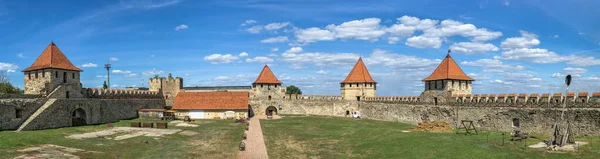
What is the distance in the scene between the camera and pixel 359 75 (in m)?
53.9

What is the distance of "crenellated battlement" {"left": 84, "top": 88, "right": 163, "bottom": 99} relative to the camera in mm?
40062

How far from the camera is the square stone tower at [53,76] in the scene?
34250 millimetres

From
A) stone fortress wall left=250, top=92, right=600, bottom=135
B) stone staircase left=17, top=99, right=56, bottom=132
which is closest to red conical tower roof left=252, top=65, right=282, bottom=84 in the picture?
stone fortress wall left=250, top=92, right=600, bottom=135

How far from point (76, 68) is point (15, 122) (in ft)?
28.7

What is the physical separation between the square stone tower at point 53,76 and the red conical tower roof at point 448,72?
31819 mm

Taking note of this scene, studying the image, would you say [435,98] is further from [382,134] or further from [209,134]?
[209,134]

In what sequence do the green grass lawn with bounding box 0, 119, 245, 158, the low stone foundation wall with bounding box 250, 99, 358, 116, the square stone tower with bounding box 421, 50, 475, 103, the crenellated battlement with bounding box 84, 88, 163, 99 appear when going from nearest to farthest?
the green grass lawn with bounding box 0, 119, 245, 158
the square stone tower with bounding box 421, 50, 475, 103
the crenellated battlement with bounding box 84, 88, 163, 99
the low stone foundation wall with bounding box 250, 99, 358, 116

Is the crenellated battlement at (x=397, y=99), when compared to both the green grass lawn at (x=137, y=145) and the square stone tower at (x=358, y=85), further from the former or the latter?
the green grass lawn at (x=137, y=145)

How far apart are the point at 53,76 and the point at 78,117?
4083 millimetres

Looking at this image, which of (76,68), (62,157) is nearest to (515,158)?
(62,157)

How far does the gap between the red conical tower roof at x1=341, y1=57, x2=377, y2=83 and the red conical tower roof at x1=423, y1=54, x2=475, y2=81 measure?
16.2 meters

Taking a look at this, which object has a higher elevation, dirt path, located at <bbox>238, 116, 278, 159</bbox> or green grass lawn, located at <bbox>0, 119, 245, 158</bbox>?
green grass lawn, located at <bbox>0, 119, 245, 158</bbox>

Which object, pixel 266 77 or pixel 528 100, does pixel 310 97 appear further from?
pixel 528 100

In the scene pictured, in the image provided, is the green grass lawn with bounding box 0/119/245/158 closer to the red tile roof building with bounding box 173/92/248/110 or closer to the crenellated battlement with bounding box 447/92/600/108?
the crenellated battlement with bounding box 447/92/600/108
